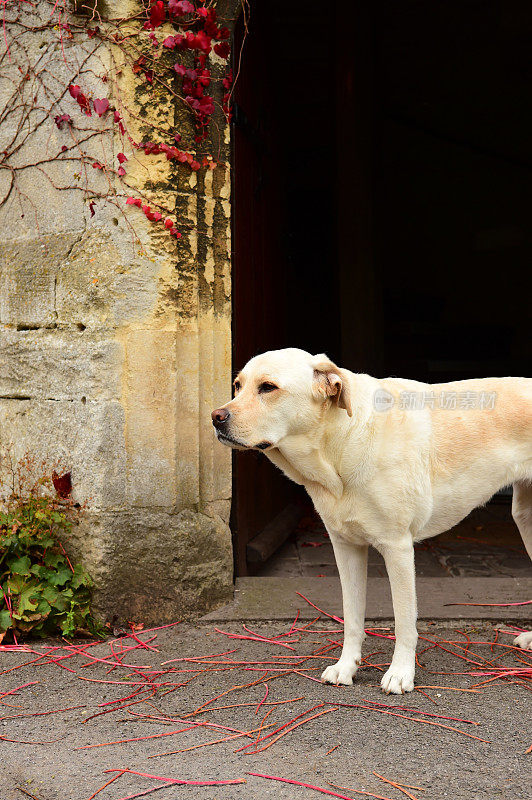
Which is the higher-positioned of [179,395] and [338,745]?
[179,395]

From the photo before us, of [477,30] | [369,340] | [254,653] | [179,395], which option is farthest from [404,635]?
[477,30]

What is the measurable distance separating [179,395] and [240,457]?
2.87ft

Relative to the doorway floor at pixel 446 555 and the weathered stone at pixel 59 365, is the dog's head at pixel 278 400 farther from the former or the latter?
the doorway floor at pixel 446 555

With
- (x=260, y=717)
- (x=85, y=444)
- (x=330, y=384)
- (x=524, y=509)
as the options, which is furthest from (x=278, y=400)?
(x=524, y=509)

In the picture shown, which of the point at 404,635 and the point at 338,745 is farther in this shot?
the point at 404,635

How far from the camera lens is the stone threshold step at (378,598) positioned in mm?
3604

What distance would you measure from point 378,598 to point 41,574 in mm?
1678

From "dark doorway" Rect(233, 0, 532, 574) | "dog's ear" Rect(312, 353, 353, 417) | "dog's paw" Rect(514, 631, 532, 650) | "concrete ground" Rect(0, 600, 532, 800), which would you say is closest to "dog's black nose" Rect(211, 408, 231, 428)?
"dog's ear" Rect(312, 353, 353, 417)

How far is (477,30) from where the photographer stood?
7340 millimetres

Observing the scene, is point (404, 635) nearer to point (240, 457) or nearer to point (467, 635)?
point (467, 635)

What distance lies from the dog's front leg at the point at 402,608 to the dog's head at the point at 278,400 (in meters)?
0.59

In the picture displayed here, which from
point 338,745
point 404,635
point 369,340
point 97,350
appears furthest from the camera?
point 369,340

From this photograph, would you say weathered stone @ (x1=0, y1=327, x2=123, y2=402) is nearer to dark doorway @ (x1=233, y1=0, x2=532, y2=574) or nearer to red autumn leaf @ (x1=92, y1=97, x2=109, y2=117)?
dark doorway @ (x1=233, y1=0, x2=532, y2=574)

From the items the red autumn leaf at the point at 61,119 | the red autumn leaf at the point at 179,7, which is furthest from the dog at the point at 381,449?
the red autumn leaf at the point at 179,7
